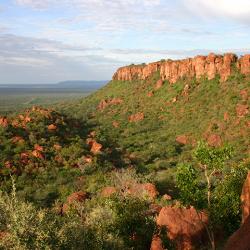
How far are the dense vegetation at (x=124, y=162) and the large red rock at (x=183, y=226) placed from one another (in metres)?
0.71

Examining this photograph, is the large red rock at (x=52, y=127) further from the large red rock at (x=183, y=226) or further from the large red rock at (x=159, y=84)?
the large red rock at (x=183, y=226)

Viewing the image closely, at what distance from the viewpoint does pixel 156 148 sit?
A: 7062 centimetres

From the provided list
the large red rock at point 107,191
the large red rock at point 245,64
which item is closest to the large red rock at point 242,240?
the large red rock at point 107,191

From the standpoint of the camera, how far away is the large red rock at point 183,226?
2720 cm

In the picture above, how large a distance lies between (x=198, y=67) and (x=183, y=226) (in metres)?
66.8

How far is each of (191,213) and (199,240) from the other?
5.86 feet

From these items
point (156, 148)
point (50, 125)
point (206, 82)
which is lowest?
point (156, 148)

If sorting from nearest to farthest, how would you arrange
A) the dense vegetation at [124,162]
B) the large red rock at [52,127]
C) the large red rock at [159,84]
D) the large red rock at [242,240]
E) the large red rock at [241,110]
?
the large red rock at [242,240] < the dense vegetation at [124,162] < the large red rock at [52,127] < the large red rock at [241,110] < the large red rock at [159,84]

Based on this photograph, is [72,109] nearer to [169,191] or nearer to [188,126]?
[188,126]

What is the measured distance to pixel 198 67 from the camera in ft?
298

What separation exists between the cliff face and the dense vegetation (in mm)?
2093

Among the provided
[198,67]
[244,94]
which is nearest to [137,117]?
[198,67]

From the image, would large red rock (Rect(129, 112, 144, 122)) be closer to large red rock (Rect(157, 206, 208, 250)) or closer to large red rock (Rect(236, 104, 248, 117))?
large red rock (Rect(236, 104, 248, 117))

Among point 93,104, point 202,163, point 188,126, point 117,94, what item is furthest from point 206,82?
point 202,163
